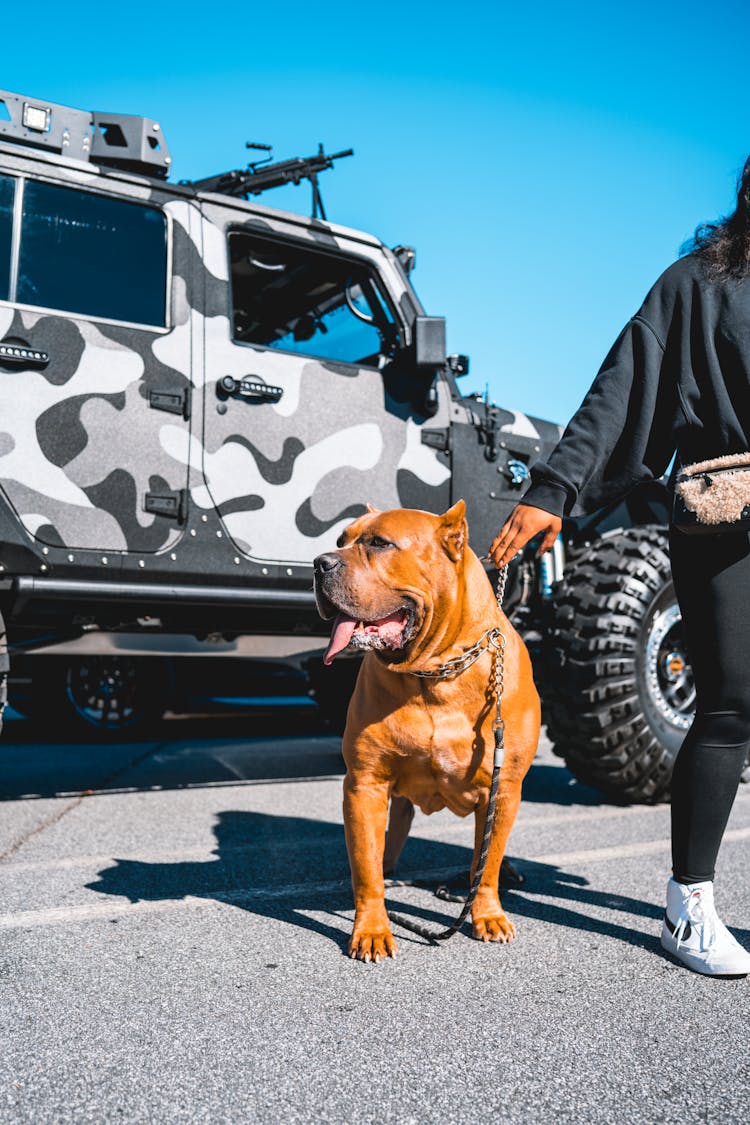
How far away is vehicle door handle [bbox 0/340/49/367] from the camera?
3.11m

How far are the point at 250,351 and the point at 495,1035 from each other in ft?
8.73

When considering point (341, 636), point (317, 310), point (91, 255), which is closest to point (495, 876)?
point (341, 636)

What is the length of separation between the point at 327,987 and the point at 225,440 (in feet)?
7.02

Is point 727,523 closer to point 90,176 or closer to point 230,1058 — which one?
point 230,1058

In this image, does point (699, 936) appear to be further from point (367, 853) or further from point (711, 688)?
point (367, 853)

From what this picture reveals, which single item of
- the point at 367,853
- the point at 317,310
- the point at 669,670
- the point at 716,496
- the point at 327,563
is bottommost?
the point at 367,853

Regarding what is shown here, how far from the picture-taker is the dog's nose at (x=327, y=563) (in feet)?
7.17

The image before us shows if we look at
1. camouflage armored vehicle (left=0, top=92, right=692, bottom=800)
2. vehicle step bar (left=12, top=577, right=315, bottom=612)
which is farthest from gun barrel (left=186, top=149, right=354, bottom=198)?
vehicle step bar (left=12, top=577, right=315, bottom=612)

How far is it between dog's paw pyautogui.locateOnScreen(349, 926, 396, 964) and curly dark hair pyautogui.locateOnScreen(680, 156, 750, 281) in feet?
5.53

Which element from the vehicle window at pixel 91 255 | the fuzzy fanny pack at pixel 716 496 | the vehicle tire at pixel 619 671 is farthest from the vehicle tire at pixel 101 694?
the fuzzy fanny pack at pixel 716 496

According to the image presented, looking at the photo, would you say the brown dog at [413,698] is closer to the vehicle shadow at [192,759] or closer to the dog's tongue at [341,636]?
the dog's tongue at [341,636]

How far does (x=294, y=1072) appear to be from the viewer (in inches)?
61.0

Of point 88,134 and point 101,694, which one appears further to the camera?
point 101,694

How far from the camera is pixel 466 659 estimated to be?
224 cm
